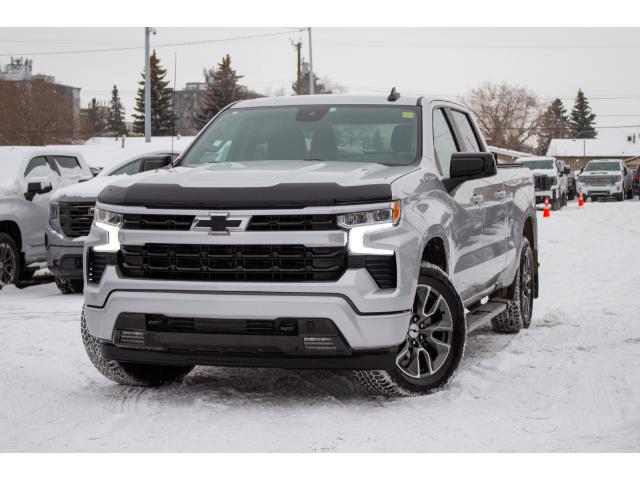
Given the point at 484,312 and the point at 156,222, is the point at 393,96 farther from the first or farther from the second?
the point at 156,222

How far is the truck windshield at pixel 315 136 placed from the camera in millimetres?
6785

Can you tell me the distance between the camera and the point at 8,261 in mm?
13227

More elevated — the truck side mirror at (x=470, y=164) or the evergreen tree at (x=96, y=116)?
the evergreen tree at (x=96, y=116)

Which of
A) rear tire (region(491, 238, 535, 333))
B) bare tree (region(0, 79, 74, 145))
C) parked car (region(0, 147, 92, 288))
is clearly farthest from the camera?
bare tree (region(0, 79, 74, 145))

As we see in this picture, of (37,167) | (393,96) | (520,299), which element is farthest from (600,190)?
(393,96)

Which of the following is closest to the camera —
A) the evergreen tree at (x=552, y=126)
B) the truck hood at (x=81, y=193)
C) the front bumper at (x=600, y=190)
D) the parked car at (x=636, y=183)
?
the truck hood at (x=81, y=193)

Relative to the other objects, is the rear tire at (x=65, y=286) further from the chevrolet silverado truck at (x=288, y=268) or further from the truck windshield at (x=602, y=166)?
the truck windshield at (x=602, y=166)

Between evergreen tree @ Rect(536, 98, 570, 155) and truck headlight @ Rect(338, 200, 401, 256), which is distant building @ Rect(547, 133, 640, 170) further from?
truck headlight @ Rect(338, 200, 401, 256)

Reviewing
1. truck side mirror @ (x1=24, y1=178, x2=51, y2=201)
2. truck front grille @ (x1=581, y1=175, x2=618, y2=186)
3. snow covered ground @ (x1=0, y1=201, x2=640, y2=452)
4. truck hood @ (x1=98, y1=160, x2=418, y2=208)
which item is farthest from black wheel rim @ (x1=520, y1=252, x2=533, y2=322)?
truck front grille @ (x1=581, y1=175, x2=618, y2=186)

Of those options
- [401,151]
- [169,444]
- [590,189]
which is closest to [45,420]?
[169,444]

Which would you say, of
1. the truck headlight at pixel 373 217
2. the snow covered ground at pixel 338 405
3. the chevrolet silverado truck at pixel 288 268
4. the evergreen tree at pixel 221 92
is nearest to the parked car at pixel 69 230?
the snow covered ground at pixel 338 405

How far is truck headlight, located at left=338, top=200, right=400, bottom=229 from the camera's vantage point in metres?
5.50

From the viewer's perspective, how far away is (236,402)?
607cm

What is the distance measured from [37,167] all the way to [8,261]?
1634 mm
